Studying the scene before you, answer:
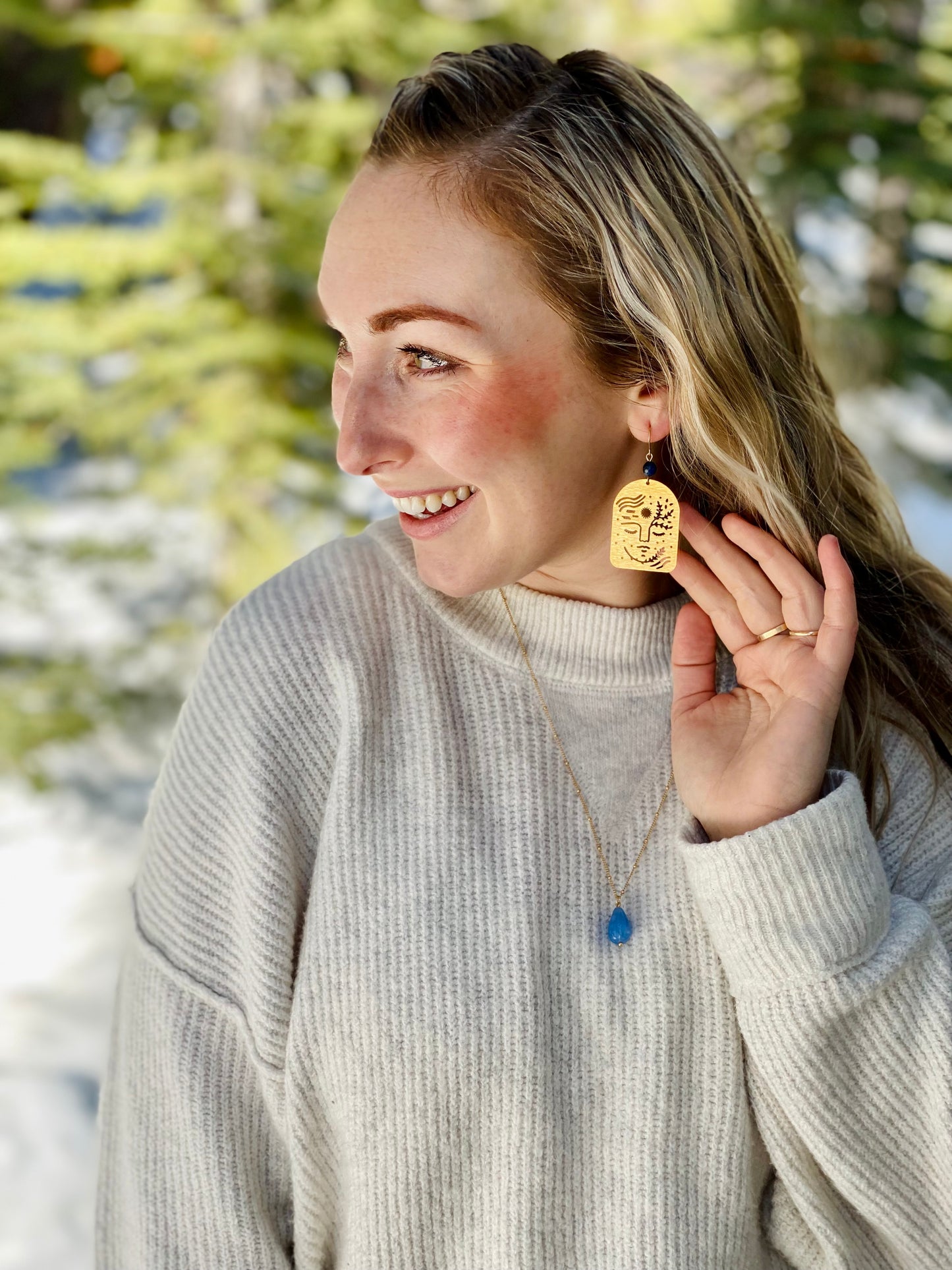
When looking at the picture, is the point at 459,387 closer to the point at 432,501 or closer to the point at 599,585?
the point at 432,501

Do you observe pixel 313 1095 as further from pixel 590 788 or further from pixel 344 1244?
pixel 590 788

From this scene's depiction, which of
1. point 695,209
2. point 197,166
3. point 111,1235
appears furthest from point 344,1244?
point 197,166

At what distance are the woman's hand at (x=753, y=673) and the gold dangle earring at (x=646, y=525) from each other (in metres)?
0.07

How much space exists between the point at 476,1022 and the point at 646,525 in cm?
65

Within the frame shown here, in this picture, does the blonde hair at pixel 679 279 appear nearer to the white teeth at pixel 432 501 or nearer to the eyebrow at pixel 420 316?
the eyebrow at pixel 420 316

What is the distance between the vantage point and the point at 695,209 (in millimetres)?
1494

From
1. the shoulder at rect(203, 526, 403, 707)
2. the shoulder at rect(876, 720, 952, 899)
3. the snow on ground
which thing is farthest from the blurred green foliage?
the shoulder at rect(876, 720, 952, 899)

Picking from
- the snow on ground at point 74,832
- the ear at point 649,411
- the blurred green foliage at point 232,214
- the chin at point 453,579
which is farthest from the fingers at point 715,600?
the blurred green foliage at point 232,214

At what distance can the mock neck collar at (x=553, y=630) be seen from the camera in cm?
163

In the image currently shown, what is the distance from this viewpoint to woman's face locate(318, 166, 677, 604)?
1.39 m

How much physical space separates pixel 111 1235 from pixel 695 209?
1.49 metres

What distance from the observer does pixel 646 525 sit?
1.57m

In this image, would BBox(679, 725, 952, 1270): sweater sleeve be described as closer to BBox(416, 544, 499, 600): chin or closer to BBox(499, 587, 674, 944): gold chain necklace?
BBox(499, 587, 674, 944): gold chain necklace

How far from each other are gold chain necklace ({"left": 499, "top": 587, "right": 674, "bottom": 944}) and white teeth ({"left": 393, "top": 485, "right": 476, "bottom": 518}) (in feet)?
0.54
